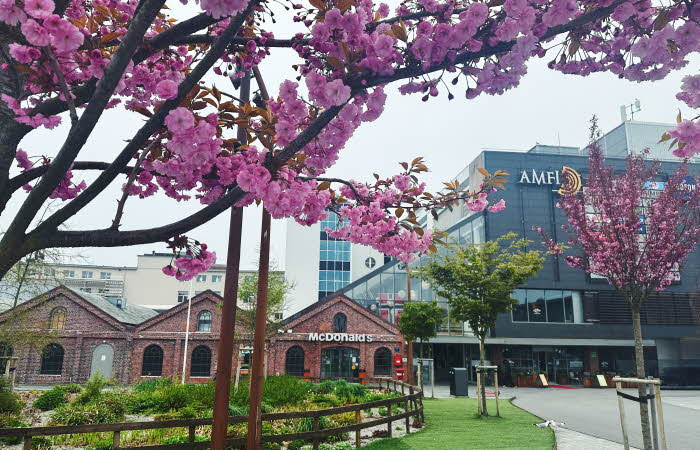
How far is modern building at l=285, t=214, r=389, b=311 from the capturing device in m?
54.2

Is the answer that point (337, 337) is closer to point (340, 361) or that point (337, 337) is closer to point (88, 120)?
point (340, 361)

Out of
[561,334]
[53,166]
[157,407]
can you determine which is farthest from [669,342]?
[53,166]

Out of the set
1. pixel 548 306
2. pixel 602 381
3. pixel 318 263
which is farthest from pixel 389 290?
pixel 318 263

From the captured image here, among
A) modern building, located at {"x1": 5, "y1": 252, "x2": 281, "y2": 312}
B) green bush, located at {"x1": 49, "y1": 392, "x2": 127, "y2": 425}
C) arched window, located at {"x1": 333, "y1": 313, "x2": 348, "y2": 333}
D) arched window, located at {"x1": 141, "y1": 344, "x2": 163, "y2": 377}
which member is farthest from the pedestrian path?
modern building, located at {"x1": 5, "y1": 252, "x2": 281, "y2": 312}

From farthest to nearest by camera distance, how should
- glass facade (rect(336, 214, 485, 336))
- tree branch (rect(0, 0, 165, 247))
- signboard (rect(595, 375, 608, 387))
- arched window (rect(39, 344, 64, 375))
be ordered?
glass facade (rect(336, 214, 485, 336))
arched window (rect(39, 344, 64, 375))
signboard (rect(595, 375, 608, 387))
tree branch (rect(0, 0, 165, 247))

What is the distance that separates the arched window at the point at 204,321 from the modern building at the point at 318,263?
2092 centimetres

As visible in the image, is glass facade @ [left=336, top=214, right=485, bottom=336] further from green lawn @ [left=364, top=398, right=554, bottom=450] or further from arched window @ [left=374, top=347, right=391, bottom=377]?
green lawn @ [left=364, top=398, right=554, bottom=450]

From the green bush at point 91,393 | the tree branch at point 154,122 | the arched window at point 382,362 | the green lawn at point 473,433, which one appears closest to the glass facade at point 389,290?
the arched window at point 382,362

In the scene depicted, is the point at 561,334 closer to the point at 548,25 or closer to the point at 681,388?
the point at 681,388

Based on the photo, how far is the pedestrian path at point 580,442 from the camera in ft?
32.7

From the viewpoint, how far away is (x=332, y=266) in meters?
55.2

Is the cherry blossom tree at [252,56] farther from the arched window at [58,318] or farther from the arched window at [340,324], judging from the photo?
the arched window at [58,318]

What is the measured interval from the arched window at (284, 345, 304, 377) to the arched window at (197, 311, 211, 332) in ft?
19.4

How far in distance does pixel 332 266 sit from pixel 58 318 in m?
29.1
